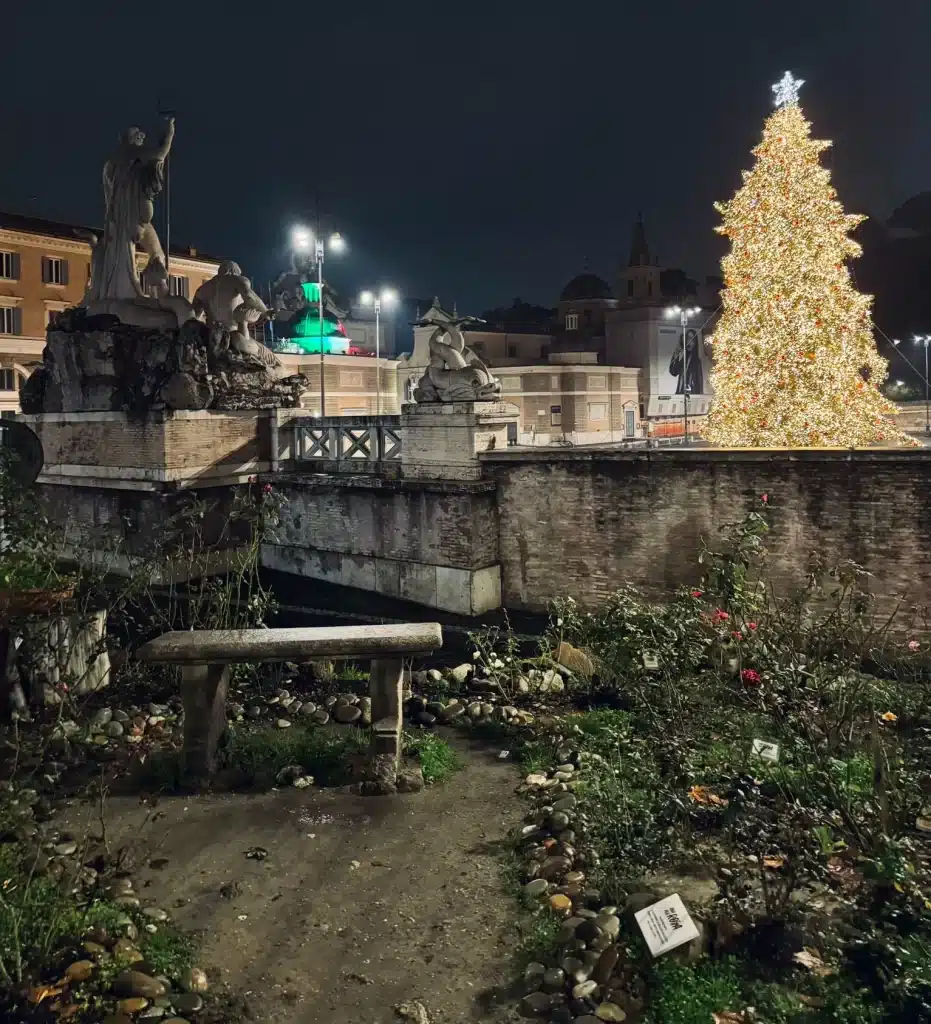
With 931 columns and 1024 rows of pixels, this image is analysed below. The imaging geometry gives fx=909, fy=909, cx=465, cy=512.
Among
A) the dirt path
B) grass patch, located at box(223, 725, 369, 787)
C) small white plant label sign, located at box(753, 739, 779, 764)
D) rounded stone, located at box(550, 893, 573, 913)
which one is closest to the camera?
the dirt path

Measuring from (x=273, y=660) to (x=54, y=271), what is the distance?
33.5 metres

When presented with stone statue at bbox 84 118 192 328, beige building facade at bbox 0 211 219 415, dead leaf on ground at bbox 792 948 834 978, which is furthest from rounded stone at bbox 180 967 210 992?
beige building facade at bbox 0 211 219 415

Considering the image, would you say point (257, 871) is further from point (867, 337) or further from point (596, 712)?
point (867, 337)

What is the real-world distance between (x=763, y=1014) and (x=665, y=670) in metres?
4.29

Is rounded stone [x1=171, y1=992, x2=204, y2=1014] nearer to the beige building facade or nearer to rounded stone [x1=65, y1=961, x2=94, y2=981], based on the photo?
rounded stone [x1=65, y1=961, x2=94, y2=981]

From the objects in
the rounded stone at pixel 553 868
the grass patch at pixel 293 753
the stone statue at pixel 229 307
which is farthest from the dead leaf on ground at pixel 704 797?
the stone statue at pixel 229 307

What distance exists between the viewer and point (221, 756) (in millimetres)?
6957

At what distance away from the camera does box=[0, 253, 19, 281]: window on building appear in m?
33.4

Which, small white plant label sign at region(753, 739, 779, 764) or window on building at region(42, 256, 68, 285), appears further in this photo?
window on building at region(42, 256, 68, 285)

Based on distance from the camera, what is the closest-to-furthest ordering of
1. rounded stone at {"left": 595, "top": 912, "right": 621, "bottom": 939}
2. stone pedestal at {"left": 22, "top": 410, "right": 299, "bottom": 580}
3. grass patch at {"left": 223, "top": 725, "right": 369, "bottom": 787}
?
rounded stone at {"left": 595, "top": 912, "right": 621, "bottom": 939} → grass patch at {"left": 223, "top": 725, "right": 369, "bottom": 787} → stone pedestal at {"left": 22, "top": 410, "right": 299, "bottom": 580}

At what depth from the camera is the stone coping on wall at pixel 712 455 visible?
401 inches

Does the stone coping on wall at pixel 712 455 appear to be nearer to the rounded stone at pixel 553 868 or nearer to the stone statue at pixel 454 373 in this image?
the stone statue at pixel 454 373

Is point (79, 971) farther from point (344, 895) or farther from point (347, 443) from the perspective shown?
point (347, 443)

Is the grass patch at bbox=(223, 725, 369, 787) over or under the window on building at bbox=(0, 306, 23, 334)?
under
